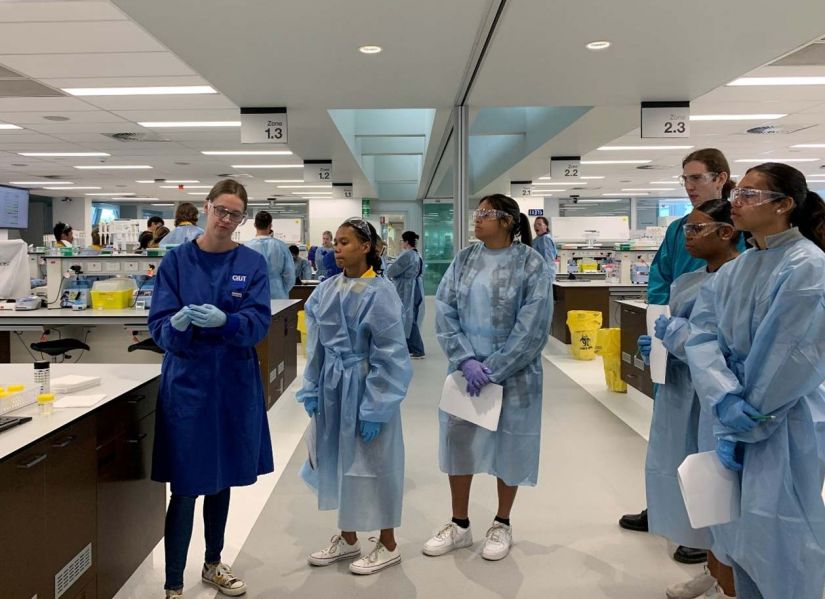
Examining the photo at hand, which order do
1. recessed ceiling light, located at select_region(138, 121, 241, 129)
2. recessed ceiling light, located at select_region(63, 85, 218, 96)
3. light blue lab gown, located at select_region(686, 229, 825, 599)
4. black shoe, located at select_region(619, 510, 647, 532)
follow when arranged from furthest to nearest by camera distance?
1. recessed ceiling light, located at select_region(138, 121, 241, 129)
2. recessed ceiling light, located at select_region(63, 85, 218, 96)
3. black shoe, located at select_region(619, 510, 647, 532)
4. light blue lab gown, located at select_region(686, 229, 825, 599)

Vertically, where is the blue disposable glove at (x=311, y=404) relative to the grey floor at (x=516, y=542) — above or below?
above

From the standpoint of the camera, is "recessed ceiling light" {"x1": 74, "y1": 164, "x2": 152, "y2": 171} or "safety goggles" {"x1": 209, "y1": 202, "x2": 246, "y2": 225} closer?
"safety goggles" {"x1": 209, "y1": 202, "x2": 246, "y2": 225}

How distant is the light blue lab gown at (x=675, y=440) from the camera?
2281mm

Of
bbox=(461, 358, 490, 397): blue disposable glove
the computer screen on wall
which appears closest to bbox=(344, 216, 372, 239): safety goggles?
bbox=(461, 358, 490, 397): blue disposable glove

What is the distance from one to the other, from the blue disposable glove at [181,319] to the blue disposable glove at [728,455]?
5.51ft

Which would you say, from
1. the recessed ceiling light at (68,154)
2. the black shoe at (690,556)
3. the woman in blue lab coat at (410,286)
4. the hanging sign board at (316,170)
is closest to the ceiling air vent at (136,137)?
the recessed ceiling light at (68,154)

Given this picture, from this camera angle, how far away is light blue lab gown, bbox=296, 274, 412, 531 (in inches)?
91.9

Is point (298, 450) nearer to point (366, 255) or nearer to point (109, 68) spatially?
point (366, 255)

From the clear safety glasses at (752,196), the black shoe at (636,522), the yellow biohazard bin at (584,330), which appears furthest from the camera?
the yellow biohazard bin at (584,330)

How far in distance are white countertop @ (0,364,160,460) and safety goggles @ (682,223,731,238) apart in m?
2.16

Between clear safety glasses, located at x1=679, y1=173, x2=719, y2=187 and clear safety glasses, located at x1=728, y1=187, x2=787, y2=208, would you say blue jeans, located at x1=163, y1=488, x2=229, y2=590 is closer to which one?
clear safety glasses, located at x1=728, y1=187, x2=787, y2=208

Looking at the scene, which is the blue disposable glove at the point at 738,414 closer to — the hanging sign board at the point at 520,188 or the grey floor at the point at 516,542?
the grey floor at the point at 516,542

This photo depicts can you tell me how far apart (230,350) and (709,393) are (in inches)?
61.3

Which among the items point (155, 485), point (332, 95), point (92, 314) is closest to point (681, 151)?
point (332, 95)
